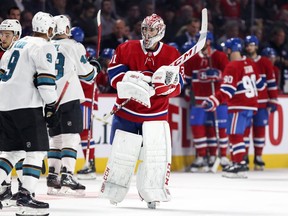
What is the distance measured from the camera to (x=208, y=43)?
1201 centimetres

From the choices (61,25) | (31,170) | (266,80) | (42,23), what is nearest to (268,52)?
(266,80)

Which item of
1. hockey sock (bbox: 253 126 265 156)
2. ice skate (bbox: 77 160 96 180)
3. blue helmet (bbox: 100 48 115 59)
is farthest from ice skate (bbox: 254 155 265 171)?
ice skate (bbox: 77 160 96 180)

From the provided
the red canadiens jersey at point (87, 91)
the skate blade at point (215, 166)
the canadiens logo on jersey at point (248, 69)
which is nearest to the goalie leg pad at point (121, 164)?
the red canadiens jersey at point (87, 91)

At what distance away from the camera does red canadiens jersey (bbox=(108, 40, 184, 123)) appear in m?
7.70

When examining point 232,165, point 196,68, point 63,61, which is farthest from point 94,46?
point 63,61

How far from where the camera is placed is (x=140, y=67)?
772 centimetres

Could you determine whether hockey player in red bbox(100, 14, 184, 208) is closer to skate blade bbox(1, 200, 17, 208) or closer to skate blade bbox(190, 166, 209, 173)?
skate blade bbox(1, 200, 17, 208)

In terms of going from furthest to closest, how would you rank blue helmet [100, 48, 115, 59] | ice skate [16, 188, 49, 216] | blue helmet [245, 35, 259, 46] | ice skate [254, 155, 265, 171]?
ice skate [254, 155, 265, 171] → blue helmet [245, 35, 259, 46] → blue helmet [100, 48, 115, 59] → ice skate [16, 188, 49, 216]

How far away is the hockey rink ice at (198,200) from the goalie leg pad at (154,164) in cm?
14

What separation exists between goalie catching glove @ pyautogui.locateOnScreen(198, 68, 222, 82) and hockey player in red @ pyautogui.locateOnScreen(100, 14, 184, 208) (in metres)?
4.23

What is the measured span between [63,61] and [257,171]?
4.31 m

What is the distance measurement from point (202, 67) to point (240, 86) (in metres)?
0.81

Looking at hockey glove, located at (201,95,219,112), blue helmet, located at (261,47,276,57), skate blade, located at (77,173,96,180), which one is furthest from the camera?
blue helmet, located at (261,47,276,57)

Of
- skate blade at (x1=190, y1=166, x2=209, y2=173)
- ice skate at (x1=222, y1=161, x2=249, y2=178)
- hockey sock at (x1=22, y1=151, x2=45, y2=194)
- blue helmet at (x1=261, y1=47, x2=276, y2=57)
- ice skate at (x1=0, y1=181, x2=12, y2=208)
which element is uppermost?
blue helmet at (x1=261, y1=47, x2=276, y2=57)
